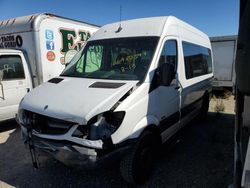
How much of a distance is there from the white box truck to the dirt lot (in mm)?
1271

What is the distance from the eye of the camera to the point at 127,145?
289 centimetres

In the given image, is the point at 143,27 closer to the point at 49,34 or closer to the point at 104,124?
the point at 104,124

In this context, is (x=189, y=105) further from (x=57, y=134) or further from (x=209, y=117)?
(x=57, y=134)

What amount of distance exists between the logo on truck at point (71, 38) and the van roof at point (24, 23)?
326 mm

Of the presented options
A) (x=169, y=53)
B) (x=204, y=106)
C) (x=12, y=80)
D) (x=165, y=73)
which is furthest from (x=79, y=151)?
(x=204, y=106)

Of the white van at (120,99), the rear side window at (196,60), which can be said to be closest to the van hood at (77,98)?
the white van at (120,99)

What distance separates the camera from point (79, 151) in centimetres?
270

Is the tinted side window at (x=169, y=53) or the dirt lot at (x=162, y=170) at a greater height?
the tinted side window at (x=169, y=53)

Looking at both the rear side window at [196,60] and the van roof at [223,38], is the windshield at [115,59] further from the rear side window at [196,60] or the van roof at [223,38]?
the van roof at [223,38]

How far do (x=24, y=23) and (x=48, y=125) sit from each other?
4.21 m

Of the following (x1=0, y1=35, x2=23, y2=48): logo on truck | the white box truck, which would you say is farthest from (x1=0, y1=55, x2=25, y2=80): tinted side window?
(x1=0, y1=35, x2=23, y2=48): logo on truck

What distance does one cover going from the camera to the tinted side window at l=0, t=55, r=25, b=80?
5.71m

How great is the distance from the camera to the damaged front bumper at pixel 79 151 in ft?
8.76

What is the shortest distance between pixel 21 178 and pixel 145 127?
7.01 feet
